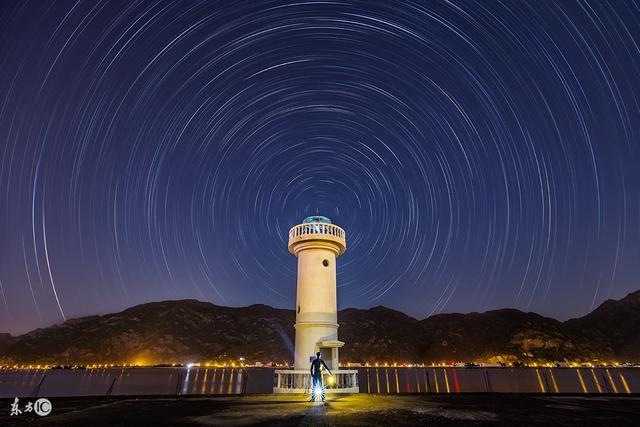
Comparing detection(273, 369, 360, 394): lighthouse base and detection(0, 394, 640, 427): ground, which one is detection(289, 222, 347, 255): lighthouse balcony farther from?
detection(0, 394, 640, 427): ground

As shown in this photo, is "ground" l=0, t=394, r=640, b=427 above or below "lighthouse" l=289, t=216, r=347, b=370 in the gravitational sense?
below

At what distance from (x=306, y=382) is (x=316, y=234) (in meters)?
7.84

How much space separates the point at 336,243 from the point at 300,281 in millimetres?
3148

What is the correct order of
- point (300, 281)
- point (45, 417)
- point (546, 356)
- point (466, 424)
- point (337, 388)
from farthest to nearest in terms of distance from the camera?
point (546, 356)
point (300, 281)
point (337, 388)
point (45, 417)
point (466, 424)

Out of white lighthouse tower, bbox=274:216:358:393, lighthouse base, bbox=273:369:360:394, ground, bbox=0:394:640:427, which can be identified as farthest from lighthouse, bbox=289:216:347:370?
ground, bbox=0:394:640:427

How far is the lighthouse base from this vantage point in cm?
1748

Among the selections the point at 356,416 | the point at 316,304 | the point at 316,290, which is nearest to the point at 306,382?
the point at 316,304

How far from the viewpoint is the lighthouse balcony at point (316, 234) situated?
20.6 meters

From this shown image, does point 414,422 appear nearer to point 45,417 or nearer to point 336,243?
point 45,417

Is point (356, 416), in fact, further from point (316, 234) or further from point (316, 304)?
point (316, 234)

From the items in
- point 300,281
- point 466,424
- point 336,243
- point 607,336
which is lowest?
point 466,424

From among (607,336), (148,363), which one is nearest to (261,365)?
(148,363)

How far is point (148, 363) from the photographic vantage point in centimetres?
19912

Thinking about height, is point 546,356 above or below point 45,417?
above
